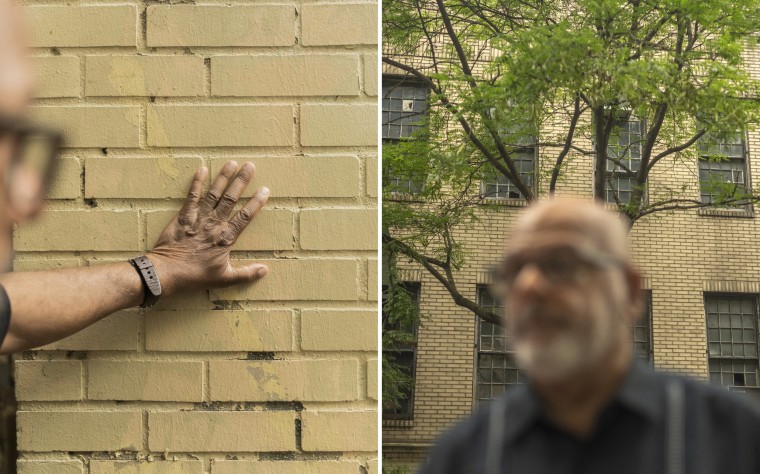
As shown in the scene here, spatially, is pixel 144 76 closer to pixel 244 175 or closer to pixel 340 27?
pixel 244 175

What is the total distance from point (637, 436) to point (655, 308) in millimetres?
15405

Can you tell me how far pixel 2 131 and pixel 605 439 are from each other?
41cm

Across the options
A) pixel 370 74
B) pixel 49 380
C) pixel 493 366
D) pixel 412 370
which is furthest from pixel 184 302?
pixel 493 366

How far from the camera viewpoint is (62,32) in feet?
7.25

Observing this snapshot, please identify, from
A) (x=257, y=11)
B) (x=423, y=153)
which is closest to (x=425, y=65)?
(x=423, y=153)

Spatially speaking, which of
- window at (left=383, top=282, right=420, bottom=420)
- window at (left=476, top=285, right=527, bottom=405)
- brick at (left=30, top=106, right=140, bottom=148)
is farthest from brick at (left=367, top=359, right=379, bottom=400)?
window at (left=476, top=285, right=527, bottom=405)

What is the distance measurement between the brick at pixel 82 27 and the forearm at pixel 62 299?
23.1 inches

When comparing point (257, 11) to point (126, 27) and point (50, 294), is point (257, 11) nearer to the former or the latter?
point (126, 27)

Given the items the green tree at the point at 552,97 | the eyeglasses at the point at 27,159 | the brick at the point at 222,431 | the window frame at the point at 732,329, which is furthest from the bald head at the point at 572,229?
the window frame at the point at 732,329

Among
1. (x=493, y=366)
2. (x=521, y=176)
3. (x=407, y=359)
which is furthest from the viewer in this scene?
(x=407, y=359)

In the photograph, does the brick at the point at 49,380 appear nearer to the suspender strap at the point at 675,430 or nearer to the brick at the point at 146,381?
the brick at the point at 146,381

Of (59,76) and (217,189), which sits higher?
(59,76)

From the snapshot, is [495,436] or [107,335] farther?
[107,335]

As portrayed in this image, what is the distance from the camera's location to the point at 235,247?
213cm
